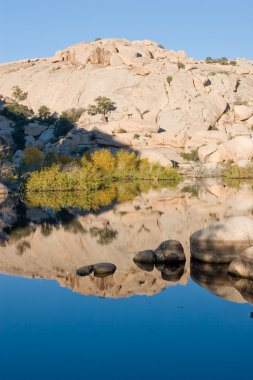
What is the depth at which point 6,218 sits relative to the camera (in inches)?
1152

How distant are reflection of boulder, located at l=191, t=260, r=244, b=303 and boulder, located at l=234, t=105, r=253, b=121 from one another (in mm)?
75125

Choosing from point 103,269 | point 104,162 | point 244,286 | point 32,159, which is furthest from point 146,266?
point 32,159

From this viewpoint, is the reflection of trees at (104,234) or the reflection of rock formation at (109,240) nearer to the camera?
the reflection of rock formation at (109,240)

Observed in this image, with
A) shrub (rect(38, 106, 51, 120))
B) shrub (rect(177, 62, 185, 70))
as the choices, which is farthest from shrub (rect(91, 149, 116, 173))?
shrub (rect(177, 62, 185, 70))

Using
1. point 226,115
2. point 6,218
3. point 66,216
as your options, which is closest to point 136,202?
point 66,216

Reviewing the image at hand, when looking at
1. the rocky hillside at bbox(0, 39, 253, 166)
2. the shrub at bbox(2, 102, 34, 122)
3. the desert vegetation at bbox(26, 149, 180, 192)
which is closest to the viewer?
the desert vegetation at bbox(26, 149, 180, 192)

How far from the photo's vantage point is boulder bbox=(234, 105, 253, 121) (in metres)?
87.6

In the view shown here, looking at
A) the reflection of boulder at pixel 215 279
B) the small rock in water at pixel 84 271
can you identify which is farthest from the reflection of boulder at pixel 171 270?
the small rock in water at pixel 84 271

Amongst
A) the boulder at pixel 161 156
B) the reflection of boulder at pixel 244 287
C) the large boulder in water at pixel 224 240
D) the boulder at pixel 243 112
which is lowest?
the reflection of boulder at pixel 244 287

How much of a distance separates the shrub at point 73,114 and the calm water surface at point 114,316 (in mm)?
68927

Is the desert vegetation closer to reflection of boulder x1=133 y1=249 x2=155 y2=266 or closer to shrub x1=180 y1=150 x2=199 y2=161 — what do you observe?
shrub x1=180 y1=150 x2=199 y2=161

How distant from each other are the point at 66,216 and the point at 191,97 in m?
68.8

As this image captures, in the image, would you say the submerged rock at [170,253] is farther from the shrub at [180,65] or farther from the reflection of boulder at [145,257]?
the shrub at [180,65]

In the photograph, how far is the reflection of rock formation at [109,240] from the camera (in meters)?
14.7
